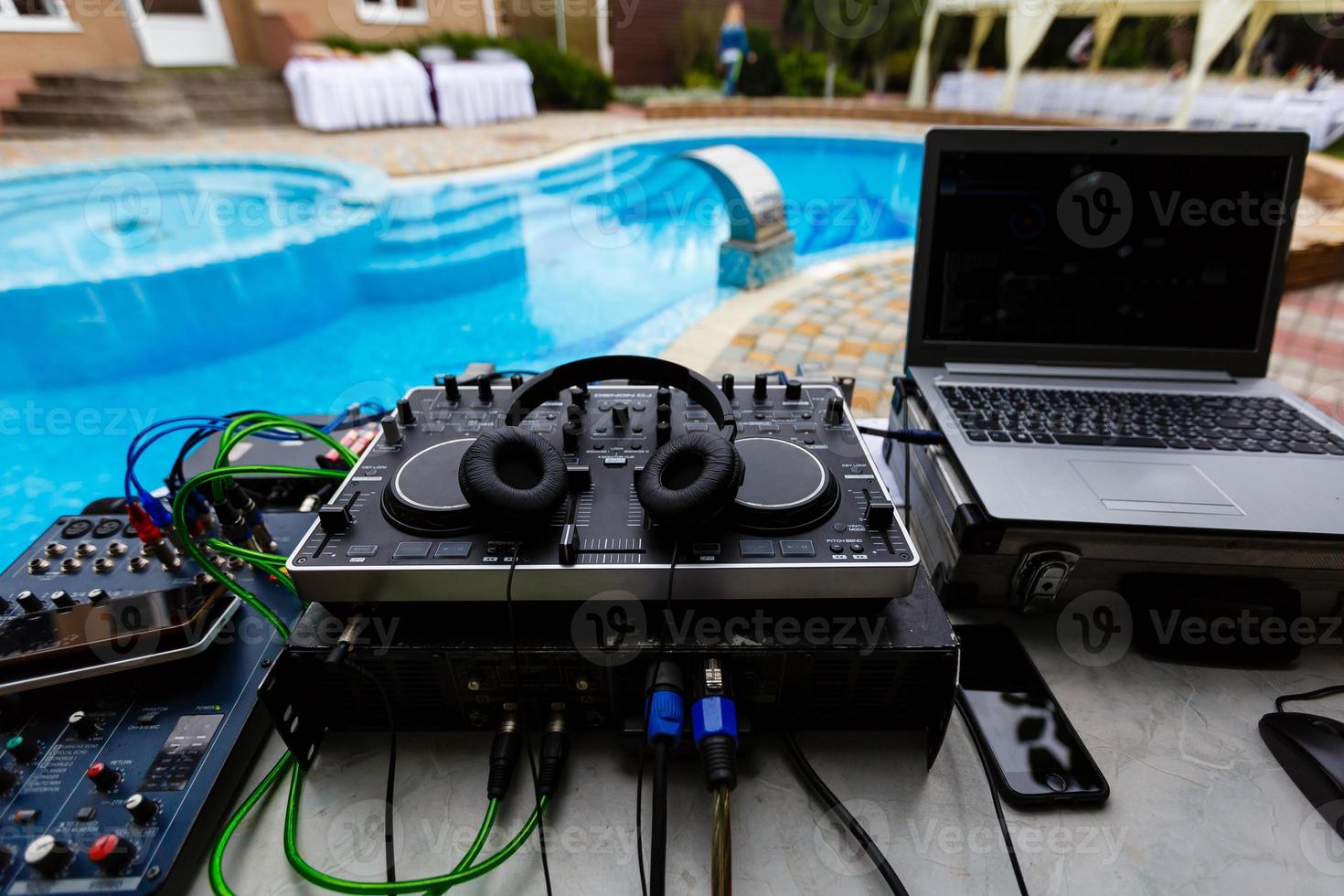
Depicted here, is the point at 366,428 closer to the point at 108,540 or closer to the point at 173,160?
the point at 108,540

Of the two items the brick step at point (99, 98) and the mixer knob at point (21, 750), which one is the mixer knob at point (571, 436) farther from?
the brick step at point (99, 98)

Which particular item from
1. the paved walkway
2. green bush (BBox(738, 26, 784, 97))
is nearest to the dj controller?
the paved walkway

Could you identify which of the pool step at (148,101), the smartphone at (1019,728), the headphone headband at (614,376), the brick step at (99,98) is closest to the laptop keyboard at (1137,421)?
the smartphone at (1019,728)

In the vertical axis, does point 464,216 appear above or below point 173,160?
below

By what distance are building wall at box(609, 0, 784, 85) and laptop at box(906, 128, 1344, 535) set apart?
13.3m

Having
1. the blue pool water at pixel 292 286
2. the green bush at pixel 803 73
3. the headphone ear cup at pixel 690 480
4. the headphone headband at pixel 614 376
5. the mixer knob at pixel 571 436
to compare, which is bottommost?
the blue pool water at pixel 292 286

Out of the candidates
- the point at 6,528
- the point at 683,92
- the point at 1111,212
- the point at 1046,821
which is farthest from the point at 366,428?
the point at 683,92

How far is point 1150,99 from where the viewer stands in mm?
6992

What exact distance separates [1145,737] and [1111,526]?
0.22m

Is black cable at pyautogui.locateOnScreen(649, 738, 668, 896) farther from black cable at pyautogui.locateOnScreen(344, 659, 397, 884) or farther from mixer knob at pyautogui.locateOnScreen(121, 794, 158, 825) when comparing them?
mixer knob at pyautogui.locateOnScreen(121, 794, 158, 825)

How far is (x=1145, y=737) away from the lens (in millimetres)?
635

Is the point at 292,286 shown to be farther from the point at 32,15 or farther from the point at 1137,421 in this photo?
the point at 1137,421

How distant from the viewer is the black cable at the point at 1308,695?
0.67m

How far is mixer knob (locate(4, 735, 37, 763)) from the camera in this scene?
1.80 ft
